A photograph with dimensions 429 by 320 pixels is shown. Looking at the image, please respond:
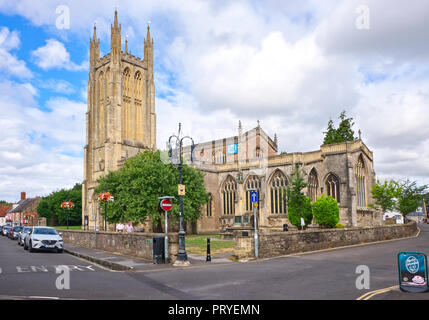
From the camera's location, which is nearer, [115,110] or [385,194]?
[385,194]

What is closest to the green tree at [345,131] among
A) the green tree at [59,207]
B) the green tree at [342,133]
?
the green tree at [342,133]

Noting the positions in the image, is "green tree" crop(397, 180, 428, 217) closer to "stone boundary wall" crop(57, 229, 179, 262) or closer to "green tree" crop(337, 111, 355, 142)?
"green tree" crop(337, 111, 355, 142)

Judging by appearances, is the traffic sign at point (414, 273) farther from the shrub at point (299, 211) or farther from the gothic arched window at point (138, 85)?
the gothic arched window at point (138, 85)

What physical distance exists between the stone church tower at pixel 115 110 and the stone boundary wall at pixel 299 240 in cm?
4341

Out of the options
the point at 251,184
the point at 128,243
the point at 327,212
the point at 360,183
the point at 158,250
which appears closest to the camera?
the point at 158,250

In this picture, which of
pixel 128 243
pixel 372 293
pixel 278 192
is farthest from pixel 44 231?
pixel 278 192

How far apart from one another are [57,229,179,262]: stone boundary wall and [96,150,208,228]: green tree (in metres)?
6.98

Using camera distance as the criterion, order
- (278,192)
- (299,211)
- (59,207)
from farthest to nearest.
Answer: (59,207) → (278,192) → (299,211)

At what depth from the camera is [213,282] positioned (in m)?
11.3

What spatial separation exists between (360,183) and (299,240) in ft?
85.2

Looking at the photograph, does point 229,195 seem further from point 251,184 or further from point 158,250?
point 158,250

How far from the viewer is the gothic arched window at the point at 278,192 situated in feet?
146

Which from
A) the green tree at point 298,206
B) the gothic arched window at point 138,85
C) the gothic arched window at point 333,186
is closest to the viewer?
the green tree at point 298,206
